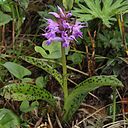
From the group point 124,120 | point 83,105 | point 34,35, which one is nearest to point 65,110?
point 83,105

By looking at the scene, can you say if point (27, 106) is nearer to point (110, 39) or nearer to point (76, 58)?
point (76, 58)

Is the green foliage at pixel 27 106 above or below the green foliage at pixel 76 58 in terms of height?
below

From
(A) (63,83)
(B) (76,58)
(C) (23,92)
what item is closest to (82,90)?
(A) (63,83)

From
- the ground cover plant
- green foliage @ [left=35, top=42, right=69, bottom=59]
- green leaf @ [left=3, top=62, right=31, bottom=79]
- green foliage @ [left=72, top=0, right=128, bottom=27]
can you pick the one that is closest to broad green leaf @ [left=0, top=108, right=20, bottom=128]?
the ground cover plant

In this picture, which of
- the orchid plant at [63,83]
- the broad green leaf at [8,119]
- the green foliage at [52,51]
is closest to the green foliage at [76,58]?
the green foliage at [52,51]

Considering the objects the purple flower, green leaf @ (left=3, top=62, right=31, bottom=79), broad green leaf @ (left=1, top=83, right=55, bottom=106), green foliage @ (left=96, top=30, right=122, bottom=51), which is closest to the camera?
the purple flower

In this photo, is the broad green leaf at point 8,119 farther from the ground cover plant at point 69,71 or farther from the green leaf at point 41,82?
the green leaf at point 41,82

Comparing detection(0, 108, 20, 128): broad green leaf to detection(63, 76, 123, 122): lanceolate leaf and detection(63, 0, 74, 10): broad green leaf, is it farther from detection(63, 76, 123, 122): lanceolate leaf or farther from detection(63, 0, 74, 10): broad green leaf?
detection(63, 0, 74, 10): broad green leaf
